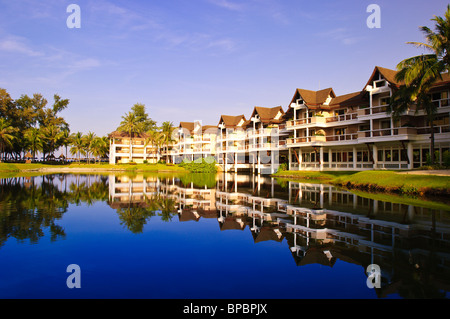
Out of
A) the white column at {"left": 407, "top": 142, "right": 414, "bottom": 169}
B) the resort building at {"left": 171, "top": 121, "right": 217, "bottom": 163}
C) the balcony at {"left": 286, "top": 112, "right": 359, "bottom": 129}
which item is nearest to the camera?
the white column at {"left": 407, "top": 142, "right": 414, "bottom": 169}

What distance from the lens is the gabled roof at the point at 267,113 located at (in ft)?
187

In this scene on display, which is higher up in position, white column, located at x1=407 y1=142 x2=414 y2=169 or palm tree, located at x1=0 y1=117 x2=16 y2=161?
palm tree, located at x1=0 y1=117 x2=16 y2=161

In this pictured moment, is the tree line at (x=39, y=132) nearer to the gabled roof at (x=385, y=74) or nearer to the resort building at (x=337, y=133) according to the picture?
the resort building at (x=337, y=133)

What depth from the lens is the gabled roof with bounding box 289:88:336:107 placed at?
1802 inches

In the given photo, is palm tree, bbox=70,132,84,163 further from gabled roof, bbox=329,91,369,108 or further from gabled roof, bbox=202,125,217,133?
gabled roof, bbox=329,91,369,108

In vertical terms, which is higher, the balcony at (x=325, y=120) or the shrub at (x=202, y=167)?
the balcony at (x=325, y=120)

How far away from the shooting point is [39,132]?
266 feet

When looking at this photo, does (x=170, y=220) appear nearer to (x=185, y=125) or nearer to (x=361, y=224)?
(x=361, y=224)

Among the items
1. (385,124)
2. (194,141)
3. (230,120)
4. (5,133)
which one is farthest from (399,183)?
(5,133)

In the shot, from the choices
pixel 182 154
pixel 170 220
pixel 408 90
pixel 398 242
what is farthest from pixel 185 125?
pixel 398 242

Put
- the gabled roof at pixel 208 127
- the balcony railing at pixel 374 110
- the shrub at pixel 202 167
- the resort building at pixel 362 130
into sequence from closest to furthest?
the resort building at pixel 362 130
the balcony railing at pixel 374 110
the shrub at pixel 202 167
the gabled roof at pixel 208 127

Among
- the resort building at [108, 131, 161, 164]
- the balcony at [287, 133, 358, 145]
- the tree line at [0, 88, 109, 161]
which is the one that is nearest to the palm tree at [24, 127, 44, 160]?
the tree line at [0, 88, 109, 161]

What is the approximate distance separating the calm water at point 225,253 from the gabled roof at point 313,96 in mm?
32911

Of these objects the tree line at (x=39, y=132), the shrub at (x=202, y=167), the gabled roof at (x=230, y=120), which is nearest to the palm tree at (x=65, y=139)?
the tree line at (x=39, y=132)
